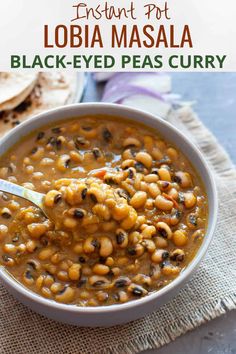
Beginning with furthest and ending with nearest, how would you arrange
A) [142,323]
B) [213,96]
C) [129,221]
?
1. [213,96]
2. [142,323]
3. [129,221]

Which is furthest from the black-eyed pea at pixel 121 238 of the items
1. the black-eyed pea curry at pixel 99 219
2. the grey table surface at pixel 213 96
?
the grey table surface at pixel 213 96

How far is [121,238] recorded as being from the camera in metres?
2.17

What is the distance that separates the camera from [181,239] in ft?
7.41

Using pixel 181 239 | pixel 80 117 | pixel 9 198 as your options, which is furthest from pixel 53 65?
pixel 181 239

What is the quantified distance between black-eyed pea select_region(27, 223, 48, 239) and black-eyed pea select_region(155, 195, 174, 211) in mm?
438

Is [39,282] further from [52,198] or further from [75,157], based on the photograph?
[75,157]

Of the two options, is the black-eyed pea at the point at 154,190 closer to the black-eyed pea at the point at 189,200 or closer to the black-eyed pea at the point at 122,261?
the black-eyed pea at the point at 189,200

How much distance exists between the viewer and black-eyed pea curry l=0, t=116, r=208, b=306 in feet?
7.08

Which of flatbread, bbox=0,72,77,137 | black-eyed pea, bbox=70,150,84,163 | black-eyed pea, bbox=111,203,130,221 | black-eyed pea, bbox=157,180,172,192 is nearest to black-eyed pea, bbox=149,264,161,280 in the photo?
black-eyed pea, bbox=111,203,130,221

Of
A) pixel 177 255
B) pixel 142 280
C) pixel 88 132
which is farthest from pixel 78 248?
pixel 88 132

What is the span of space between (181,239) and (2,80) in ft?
4.62

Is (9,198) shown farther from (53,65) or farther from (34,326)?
(53,65)

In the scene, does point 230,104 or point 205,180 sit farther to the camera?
point 230,104

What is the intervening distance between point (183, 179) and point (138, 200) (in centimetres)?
Result: 25
